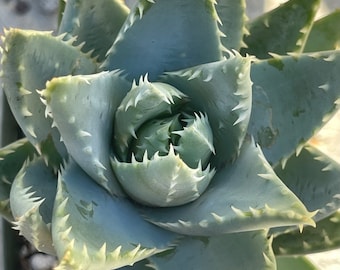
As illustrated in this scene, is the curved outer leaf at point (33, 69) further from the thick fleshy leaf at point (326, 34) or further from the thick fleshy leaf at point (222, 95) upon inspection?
the thick fleshy leaf at point (326, 34)

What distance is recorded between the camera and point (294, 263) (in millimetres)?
642

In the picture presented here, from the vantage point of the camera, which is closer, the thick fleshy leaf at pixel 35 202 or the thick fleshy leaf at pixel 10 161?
the thick fleshy leaf at pixel 35 202

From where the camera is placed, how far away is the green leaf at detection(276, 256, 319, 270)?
636 mm

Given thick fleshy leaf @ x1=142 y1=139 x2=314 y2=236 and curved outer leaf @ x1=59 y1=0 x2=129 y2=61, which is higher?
curved outer leaf @ x1=59 y1=0 x2=129 y2=61

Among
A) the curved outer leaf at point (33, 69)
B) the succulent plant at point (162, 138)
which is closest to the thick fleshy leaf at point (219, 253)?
the succulent plant at point (162, 138)

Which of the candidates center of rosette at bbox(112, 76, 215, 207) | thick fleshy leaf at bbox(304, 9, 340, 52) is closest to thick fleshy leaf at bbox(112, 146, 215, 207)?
center of rosette at bbox(112, 76, 215, 207)

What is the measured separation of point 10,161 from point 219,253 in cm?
20

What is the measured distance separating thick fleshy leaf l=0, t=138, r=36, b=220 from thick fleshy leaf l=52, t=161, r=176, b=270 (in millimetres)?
90

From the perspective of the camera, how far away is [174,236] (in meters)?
0.49

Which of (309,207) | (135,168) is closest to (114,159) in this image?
(135,168)

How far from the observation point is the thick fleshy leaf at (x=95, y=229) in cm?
40

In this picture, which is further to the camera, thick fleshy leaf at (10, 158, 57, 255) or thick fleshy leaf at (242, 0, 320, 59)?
thick fleshy leaf at (242, 0, 320, 59)

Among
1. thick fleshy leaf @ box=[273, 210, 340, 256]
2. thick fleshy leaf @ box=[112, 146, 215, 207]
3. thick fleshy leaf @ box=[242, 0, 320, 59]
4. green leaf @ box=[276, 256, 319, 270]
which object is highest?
thick fleshy leaf @ box=[242, 0, 320, 59]

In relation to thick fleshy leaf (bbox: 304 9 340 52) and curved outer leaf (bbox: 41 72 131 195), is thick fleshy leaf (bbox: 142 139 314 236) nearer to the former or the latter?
curved outer leaf (bbox: 41 72 131 195)
